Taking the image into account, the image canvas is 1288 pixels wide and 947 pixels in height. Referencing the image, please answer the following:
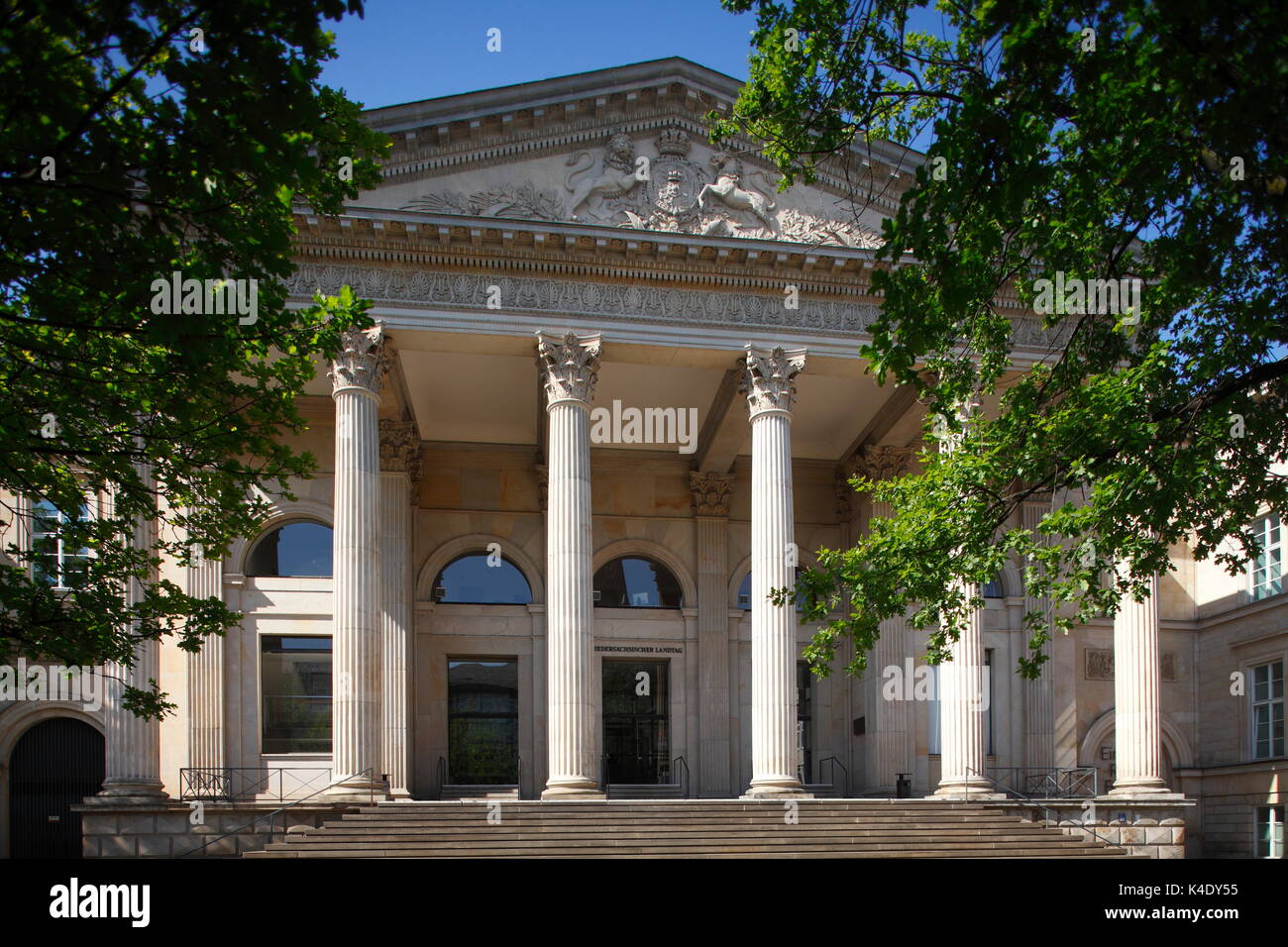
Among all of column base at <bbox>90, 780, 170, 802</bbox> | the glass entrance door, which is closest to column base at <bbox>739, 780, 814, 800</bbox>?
the glass entrance door

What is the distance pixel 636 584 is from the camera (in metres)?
35.8

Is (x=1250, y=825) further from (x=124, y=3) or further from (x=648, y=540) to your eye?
(x=124, y=3)

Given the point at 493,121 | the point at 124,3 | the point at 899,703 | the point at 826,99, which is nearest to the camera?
the point at 124,3

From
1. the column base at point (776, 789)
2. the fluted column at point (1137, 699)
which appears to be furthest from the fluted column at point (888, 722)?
the column base at point (776, 789)

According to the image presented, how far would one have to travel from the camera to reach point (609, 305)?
88.6 feet

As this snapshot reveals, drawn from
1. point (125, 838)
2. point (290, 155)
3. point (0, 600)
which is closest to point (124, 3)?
point (290, 155)

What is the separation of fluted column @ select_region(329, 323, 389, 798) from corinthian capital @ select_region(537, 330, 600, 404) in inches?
134

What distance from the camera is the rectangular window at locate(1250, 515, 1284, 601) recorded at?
34856 mm

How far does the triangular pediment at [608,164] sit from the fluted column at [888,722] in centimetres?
858

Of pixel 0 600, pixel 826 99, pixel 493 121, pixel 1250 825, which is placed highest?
pixel 493 121

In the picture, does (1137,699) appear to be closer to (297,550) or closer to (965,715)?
(965,715)

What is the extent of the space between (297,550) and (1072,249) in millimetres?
22699

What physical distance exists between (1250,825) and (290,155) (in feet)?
110

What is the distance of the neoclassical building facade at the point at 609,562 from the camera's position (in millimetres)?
25828
